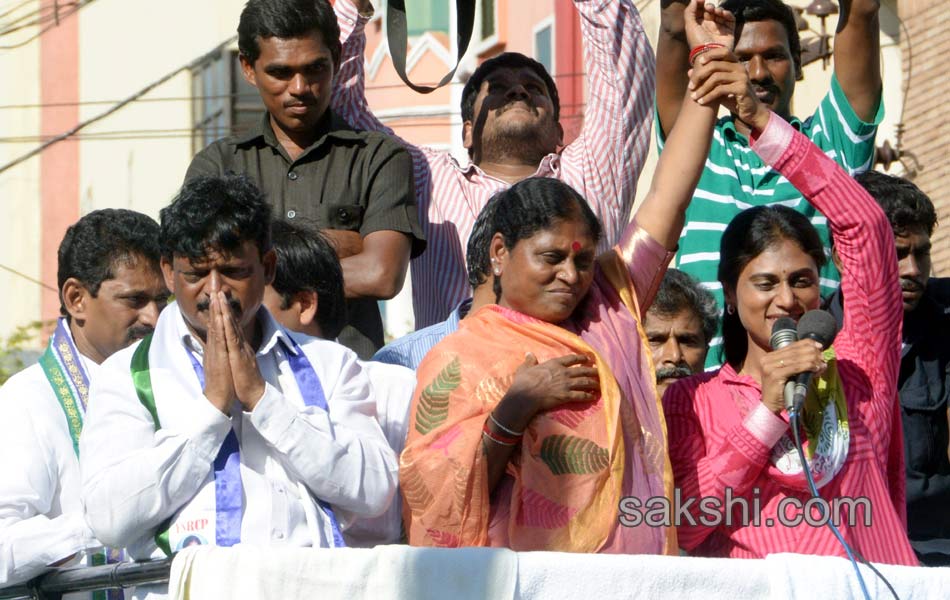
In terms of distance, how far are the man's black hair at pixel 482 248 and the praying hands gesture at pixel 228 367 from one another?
76 cm

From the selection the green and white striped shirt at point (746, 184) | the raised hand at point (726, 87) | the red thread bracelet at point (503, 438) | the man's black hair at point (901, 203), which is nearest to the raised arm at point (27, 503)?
the red thread bracelet at point (503, 438)

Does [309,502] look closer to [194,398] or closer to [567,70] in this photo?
[194,398]

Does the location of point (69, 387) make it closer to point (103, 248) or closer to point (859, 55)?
point (103, 248)

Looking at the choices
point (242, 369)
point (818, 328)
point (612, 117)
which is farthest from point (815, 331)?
point (612, 117)

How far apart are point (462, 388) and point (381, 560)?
767 millimetres

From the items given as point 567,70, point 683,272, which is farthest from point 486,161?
point 567,70

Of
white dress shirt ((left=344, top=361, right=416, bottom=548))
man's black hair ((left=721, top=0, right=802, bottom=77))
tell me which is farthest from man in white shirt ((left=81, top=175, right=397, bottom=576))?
man's black hair ((left=721, top=0, right=802, bottom=77))

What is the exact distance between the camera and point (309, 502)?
14.7 ft

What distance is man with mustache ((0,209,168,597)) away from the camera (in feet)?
15.4

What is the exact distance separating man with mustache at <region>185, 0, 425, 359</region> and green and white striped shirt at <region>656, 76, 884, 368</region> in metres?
0.92

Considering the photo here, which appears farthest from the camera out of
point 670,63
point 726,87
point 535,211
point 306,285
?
point 670,63

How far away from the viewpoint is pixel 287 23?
20.1 ft

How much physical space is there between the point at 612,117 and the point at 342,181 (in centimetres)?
94

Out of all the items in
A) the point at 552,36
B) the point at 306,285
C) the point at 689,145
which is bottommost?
the point at 306,285
